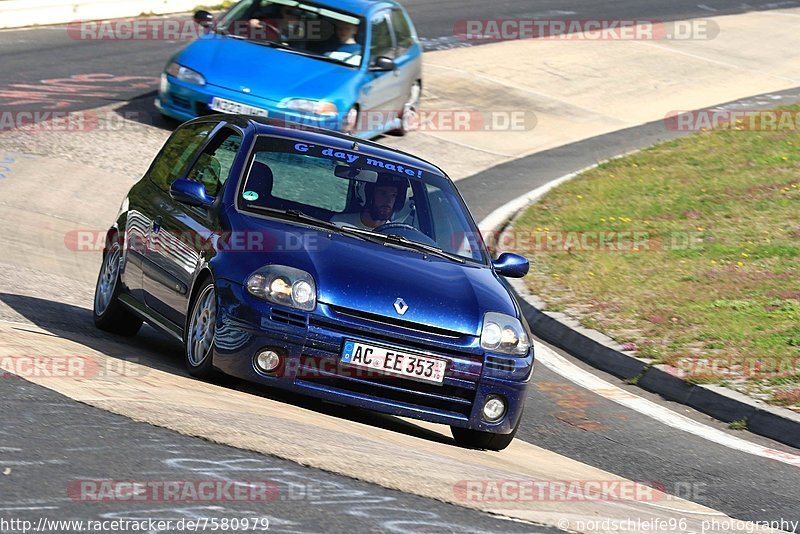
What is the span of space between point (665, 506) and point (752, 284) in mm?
6175

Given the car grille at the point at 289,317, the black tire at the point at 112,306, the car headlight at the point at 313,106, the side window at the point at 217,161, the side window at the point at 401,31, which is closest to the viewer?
the car grille at the point at 289,317

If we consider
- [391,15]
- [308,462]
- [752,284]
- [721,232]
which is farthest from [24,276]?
[391,15]

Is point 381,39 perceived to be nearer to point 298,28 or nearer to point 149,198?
point 298,28

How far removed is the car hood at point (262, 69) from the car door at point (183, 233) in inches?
281

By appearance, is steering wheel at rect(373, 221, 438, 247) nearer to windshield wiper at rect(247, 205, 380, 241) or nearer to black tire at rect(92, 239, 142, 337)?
windshield wiper at rect(247, 205, 380, 241)

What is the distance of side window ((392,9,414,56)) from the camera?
765 inches

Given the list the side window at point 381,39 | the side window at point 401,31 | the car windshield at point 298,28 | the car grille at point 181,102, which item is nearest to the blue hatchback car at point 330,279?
the car grille at point 181,102

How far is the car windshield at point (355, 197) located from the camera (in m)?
8.52

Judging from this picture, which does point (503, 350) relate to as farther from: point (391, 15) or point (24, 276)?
point (391, 15)

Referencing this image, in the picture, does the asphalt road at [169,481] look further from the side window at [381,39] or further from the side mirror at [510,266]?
the side window at [381,39]

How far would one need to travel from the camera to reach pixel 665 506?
7.14 m

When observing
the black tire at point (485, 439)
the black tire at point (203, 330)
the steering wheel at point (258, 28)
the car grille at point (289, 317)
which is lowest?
the steering wheel at point (258, 28)

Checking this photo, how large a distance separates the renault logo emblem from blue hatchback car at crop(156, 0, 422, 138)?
8.71 m

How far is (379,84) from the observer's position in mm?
18281
